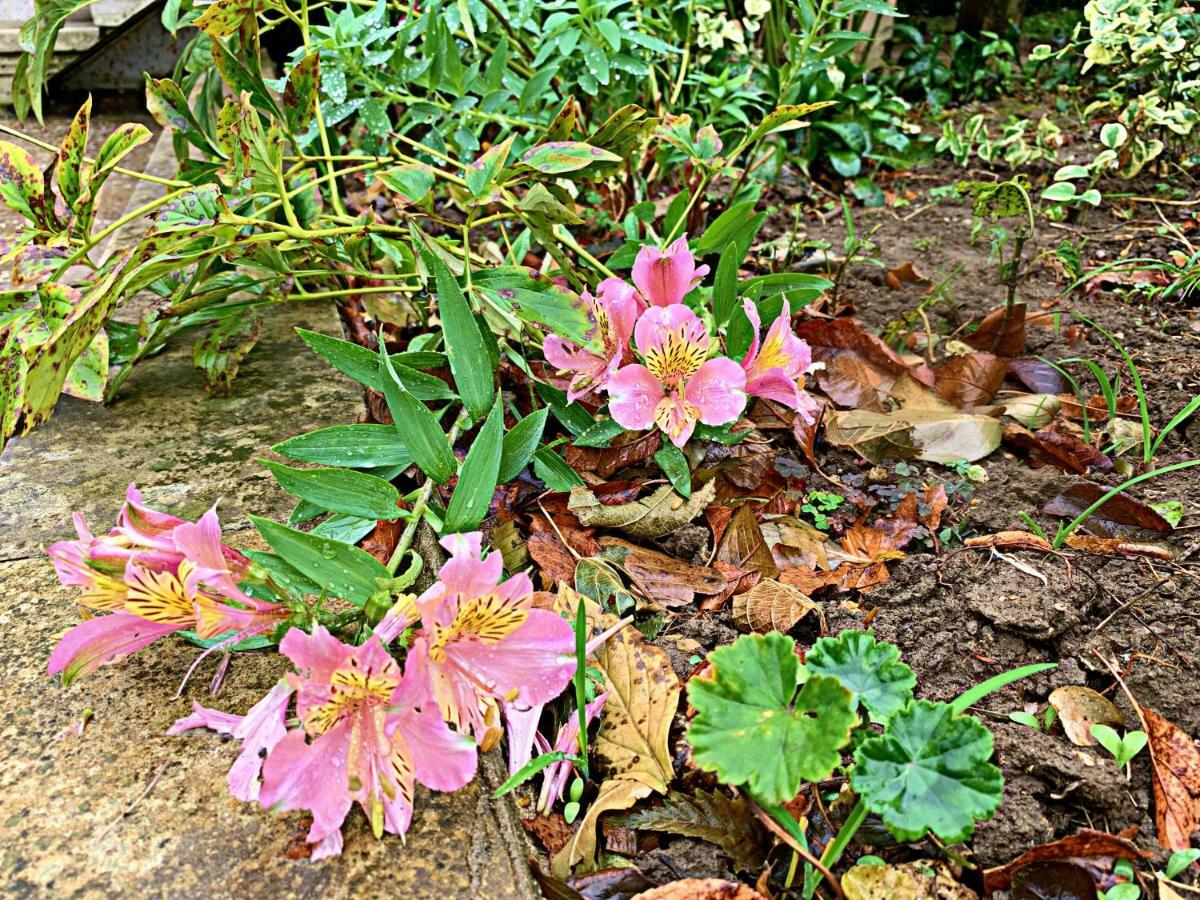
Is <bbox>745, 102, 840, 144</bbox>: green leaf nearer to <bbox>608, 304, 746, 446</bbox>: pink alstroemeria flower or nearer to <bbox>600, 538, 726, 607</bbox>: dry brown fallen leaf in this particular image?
<bbox>608, 304, 746, 446</bbox>: pink alstroemeria flower

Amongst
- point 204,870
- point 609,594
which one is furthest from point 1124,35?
point 204,870

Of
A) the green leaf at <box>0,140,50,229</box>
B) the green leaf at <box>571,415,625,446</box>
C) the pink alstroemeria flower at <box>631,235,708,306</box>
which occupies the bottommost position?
the green leaf at <box>571,415,625,446</box>

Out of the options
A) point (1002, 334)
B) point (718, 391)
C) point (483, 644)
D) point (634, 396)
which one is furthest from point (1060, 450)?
point (483, 644)

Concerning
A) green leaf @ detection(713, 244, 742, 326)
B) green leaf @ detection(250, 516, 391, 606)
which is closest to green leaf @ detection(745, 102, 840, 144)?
green leaf @ detection(713, 244, 742, 326)

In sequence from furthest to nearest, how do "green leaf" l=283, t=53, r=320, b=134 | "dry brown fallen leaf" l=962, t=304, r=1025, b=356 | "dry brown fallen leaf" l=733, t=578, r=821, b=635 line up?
"dry brown fallen leaf" l=962, t=304, r=1025, b=356 < "green leaf" l=283, t=53, r=320, b=134 < "dry brown fallen leaf" l=733, t=578, r=821, b=635

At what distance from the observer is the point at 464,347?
138cm

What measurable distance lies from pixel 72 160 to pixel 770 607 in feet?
3.80

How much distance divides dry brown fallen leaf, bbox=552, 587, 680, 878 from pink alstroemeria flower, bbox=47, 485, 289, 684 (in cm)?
40

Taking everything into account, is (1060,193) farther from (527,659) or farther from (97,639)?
(97,639)

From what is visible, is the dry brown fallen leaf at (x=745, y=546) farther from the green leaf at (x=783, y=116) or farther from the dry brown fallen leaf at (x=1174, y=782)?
the green leaf at (x=783, y=116)

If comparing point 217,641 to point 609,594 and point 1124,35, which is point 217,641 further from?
point 1124,35

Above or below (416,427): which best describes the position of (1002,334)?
below

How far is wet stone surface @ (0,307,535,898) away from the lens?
3.16 ft

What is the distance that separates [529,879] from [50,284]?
109cm
